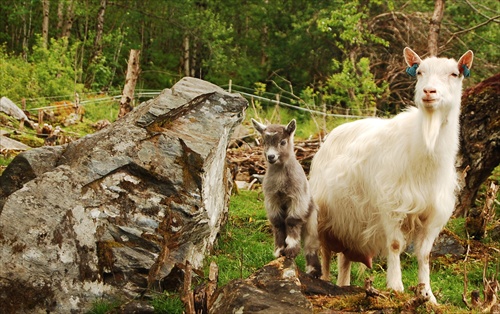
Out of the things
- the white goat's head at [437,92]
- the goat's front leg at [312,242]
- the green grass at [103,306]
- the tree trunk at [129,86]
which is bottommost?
the green grass at [103,306]

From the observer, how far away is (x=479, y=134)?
979 centimetres

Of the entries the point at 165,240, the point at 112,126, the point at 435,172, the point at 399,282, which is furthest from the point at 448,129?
the point at 112,126

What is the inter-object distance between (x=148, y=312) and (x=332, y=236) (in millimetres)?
2364

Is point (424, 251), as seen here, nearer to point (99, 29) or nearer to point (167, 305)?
point (167, 305)

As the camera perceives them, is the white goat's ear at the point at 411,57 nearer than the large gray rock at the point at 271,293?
No

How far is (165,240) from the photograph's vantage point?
612 cm

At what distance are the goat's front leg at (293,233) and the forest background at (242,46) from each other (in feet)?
40.2

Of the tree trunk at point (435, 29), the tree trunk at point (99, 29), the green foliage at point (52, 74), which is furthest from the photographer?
the tree trunk at point (99, 29)

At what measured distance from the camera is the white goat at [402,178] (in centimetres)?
589

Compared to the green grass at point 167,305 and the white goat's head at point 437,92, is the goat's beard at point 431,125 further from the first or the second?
the green grass at point 167,305

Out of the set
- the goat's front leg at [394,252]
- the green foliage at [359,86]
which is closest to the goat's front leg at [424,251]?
the goat's front leg at [394,252]

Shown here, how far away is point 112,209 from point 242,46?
2723 cm

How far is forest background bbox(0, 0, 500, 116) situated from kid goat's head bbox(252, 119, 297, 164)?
467 inches

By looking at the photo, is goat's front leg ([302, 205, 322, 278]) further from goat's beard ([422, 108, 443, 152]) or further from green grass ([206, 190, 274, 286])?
goat's beard ([422, 108, 443, 152])
